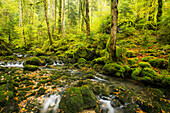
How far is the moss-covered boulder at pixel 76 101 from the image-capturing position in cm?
331

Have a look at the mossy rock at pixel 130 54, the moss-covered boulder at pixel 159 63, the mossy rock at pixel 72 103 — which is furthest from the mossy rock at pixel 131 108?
the mossy rock at pixel 130 54

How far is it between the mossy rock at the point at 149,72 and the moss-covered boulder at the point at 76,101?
4.54 m

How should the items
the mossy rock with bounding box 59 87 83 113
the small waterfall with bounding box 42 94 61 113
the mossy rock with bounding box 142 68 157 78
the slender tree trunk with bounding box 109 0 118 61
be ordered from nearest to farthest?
the mossy rock with bounding box 59 87 83 113 < the small waterfall with bounding box 42 94 61 113 < the mossy rock with bounding box 142 68 157 78 < the slender tree trunk with bounding box 109 0 118 61

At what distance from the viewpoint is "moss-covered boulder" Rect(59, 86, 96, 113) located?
3311mm

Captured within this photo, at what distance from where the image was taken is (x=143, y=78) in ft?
19.5

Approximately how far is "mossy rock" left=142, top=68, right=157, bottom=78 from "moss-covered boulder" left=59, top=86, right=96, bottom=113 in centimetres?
454

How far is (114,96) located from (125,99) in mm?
527

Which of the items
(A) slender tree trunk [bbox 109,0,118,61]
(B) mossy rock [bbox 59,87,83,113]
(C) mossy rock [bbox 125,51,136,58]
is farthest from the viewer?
(C) mossy rock [bbox 125,51,136,58]

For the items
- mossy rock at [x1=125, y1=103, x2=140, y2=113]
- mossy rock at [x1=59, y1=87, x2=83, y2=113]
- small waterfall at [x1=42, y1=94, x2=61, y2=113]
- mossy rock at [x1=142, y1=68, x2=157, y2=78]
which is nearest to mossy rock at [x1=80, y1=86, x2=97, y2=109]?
mossy rock at [x1=59, y1=87, x2=83, y2=113]

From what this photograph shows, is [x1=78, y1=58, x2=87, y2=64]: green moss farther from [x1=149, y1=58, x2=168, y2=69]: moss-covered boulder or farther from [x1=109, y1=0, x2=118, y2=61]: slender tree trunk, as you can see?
[x1=149, y1=58, x2=168, y2=69]: moss-covered boulder

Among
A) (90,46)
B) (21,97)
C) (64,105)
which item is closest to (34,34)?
(90,46)

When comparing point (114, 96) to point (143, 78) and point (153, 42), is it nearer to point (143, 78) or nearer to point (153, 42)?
point (143, 78)

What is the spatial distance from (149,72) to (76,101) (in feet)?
18.0

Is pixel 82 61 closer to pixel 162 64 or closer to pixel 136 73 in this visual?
pixel 136 73
